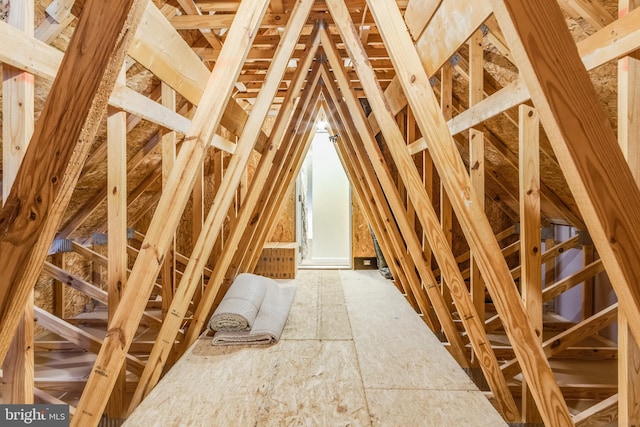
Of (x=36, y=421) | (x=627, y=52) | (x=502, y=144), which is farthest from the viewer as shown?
(x=502, y=144)

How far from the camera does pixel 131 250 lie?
3666mm

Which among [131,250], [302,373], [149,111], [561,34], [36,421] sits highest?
[149,111]

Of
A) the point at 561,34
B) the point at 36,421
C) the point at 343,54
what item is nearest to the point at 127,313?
the point at 36,421

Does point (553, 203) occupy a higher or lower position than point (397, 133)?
lower

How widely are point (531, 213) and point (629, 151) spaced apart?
0.56m

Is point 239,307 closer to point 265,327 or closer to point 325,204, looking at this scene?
point 265,327

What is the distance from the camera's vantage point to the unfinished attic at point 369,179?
61 cm

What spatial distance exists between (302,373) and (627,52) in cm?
182

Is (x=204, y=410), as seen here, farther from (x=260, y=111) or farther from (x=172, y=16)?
(x=172, y=16)

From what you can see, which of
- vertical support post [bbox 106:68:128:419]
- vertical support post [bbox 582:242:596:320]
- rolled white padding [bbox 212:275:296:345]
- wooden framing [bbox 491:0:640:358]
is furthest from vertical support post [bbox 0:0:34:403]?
vertical support post [bbox 582:242:596:320]

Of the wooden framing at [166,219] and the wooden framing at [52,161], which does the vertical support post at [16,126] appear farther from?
the wooden framing at [52,161]

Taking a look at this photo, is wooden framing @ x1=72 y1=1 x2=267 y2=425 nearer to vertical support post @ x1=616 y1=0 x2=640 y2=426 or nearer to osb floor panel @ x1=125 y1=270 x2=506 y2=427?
osb floor panel @ x1=125 y1=270 x2=506 y2=427

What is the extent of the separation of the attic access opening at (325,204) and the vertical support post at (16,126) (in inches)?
209

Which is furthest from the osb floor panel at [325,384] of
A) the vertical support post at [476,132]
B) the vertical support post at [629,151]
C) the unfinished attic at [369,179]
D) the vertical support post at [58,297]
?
the vertical support post at [58,297]
